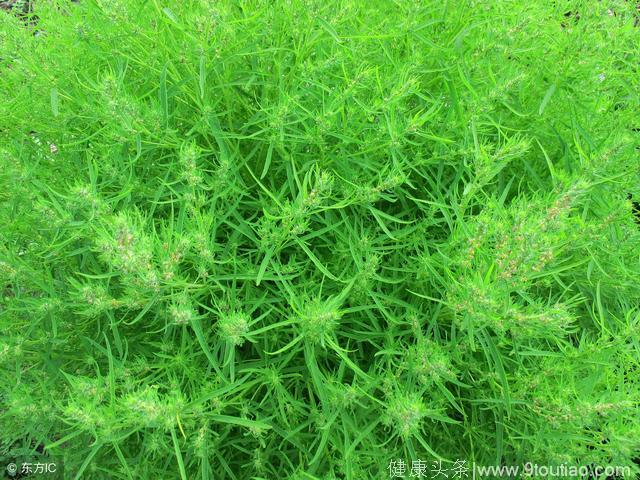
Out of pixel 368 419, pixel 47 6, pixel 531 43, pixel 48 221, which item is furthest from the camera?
pixel 47 6

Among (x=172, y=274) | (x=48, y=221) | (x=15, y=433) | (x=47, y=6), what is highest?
(x=47, y=6)

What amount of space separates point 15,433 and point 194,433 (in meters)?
1.13

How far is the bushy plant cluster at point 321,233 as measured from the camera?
165 cm

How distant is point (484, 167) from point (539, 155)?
0.76 metres

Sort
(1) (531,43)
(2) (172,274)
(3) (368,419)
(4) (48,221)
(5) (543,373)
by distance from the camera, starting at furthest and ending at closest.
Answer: (1) (531,43), (3) (368,419), (5) (543,373), (4) (48,221), (2) (172,274)

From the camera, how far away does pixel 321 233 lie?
6.19 feet

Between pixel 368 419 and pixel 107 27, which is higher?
pixel 107 27

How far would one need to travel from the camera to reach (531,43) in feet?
7.22

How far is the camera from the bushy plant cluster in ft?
5.42

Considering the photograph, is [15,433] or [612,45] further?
[15,433]

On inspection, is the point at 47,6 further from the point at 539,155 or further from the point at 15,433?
the point at 539,155

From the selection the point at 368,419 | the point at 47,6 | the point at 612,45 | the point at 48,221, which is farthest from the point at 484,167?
the point at 47,6

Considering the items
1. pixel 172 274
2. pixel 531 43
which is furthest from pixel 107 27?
pixel 531 43

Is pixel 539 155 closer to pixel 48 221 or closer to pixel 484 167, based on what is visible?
pixel 484 167
